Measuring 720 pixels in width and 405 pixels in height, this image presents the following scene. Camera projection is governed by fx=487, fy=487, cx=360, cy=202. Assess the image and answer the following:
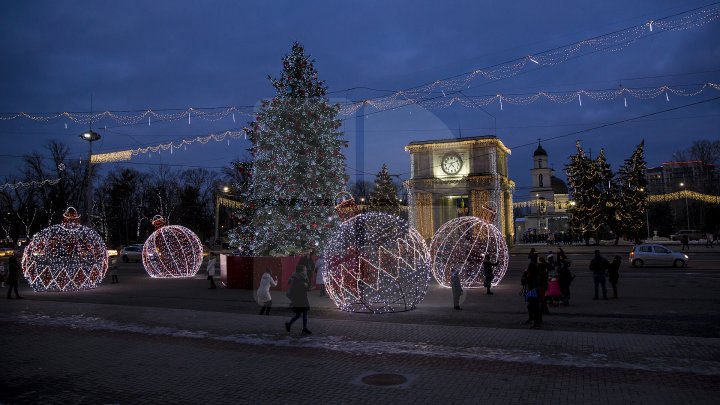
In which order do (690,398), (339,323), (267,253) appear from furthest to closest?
1. (267,253)
2. (339,323)
3. (690,398)

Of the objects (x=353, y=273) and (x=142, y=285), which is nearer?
(x=353, y=273)

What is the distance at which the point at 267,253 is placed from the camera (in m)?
21.4

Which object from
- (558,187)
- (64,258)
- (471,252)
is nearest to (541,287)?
(471,252)

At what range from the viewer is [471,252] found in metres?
19.0

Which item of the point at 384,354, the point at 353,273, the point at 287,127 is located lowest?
the point at 384,354

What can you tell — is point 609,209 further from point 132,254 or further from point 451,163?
point 132,254

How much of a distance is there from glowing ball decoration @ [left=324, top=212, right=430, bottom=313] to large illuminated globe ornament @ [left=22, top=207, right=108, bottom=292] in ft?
37.2

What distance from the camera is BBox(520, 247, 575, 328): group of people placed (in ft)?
37.0

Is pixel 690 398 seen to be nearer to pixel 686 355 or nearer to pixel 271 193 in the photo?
pixel 686 355

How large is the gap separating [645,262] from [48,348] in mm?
28994

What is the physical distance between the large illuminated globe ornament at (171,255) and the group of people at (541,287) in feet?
64.5

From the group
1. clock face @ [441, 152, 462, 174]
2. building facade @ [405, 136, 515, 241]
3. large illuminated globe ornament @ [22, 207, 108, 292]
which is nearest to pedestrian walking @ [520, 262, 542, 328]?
large illuminated globe ornament @ [22, 207, 108, 292]

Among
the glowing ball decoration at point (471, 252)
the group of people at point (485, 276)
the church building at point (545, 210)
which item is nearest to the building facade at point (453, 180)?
the church building at point (545, 210)

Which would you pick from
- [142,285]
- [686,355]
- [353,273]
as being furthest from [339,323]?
[142,285]
